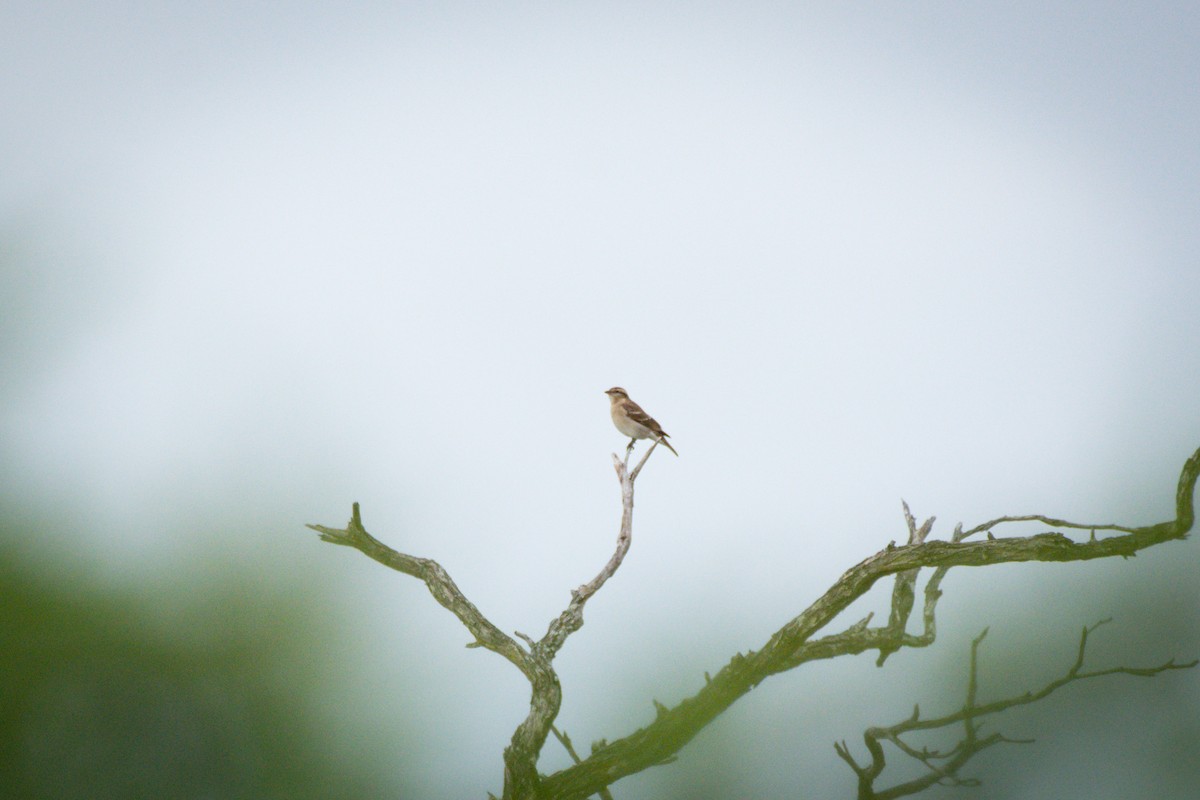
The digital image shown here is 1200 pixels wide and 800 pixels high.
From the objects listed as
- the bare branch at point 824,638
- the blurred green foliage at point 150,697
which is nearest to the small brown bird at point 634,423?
the bare branch at point 824,638

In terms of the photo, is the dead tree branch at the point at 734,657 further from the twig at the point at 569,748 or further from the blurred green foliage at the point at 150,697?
the blurred green foliage at the point at 150,697

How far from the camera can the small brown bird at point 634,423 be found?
12.0m

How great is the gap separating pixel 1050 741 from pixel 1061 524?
549 centimetres

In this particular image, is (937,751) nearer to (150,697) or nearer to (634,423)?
(634,423)

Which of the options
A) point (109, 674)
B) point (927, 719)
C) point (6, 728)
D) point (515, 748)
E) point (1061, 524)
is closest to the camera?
point (1061, 524)

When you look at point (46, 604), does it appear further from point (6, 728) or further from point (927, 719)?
point (927, 719)

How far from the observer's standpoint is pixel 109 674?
15156 millimetres

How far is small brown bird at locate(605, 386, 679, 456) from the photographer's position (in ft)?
39.5

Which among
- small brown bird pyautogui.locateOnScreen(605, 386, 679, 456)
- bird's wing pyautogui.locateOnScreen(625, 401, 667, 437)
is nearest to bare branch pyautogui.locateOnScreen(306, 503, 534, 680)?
small brown bird pyautogui.locateOnScreen(605, 386, 679, 456)

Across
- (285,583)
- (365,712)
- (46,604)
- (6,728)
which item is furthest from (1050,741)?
(46,604)

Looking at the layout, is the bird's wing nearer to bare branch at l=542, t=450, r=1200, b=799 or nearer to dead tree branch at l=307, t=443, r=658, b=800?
dead tree branch at l=307, t=443, r=658, b=800

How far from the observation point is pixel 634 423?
40.3 ft

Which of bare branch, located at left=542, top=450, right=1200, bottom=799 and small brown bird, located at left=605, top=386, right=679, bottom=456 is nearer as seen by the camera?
bare branch, located at left=542, top=450, right=1200, bottom=799

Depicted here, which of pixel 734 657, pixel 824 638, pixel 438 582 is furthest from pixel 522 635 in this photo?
pixel 824 638
